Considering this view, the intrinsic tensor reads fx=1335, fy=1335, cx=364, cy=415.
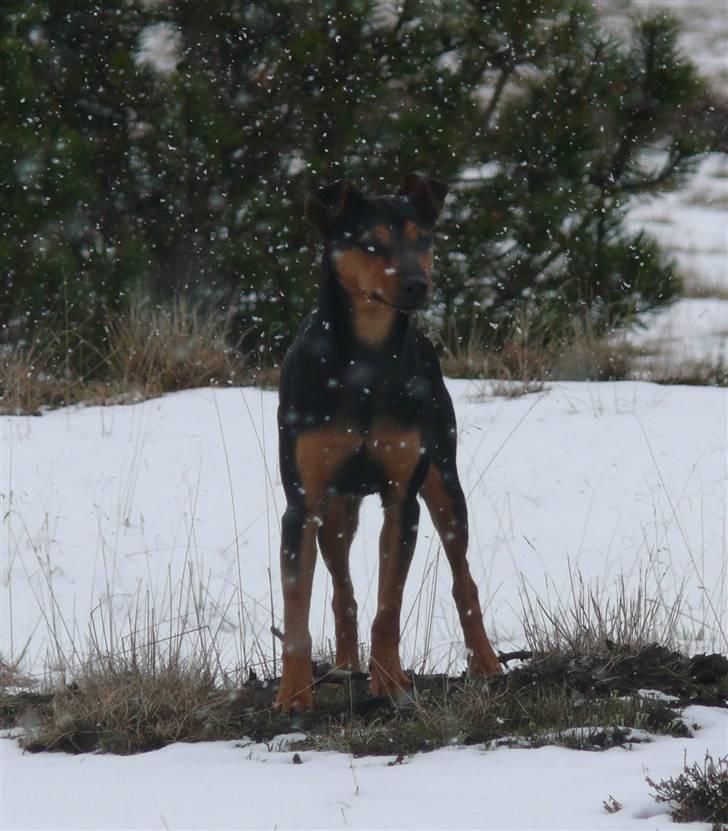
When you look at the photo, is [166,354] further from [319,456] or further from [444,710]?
[444,710]

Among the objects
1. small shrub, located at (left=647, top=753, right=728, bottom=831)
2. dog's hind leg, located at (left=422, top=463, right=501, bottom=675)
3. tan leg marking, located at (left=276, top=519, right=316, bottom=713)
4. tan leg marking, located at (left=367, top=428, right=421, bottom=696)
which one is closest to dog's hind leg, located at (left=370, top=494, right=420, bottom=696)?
tan leg marking, located at (left=367, top=428, right=421, bottom=696)

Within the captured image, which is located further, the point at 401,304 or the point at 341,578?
the point at 341,578

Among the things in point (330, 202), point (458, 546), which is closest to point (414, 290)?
point (330, 202)

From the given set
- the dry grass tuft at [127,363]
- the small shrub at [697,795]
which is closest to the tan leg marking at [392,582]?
the small shrub at [697,795]

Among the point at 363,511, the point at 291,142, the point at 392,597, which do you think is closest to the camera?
the point at 392,597

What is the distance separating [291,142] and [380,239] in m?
5.35

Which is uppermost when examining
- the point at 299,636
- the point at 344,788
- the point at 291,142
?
the point at 291,142

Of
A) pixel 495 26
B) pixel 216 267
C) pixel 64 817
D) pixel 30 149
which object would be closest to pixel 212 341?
pixel 216 267

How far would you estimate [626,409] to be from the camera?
848 centimetres

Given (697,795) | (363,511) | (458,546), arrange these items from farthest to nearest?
(363,511), (458,546), (697,795)

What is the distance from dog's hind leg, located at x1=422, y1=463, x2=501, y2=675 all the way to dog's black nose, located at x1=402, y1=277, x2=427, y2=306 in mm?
833

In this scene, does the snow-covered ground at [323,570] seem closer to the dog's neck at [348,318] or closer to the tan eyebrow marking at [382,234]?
the dog's neck at [348,318]

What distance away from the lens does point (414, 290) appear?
4102 mm

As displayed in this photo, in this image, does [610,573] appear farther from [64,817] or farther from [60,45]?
[60,45]
